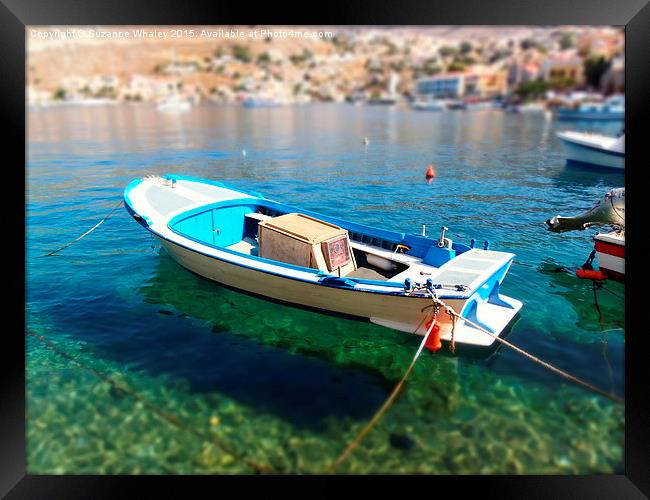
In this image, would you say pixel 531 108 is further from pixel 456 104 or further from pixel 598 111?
pixel 598 111

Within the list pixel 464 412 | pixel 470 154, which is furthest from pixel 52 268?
pixel 470 154

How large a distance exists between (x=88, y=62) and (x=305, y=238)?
200m

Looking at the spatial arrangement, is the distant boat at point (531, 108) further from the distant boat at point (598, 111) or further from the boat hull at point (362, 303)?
the boat hull at point (362, 303)

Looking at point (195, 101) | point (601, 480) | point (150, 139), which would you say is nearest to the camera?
point (601, 480)

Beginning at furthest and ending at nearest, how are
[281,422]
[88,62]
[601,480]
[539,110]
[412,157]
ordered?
[88,62], [539,110], [412,157], [281,422], [601,480]

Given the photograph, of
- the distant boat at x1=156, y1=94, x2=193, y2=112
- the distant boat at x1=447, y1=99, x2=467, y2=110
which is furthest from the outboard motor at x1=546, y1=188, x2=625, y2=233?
the distant boat at x1=156, y1=94, x2=193, y2=112

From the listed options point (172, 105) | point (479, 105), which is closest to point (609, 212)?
point (479, 105)

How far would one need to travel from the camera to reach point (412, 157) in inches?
1892

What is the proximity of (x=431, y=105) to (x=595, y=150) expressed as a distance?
88315 millimetres

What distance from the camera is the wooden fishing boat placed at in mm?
13547

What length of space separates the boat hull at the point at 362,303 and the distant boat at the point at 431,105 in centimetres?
11614

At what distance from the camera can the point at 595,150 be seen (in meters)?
40.7

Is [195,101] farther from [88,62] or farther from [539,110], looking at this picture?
[539,110]
